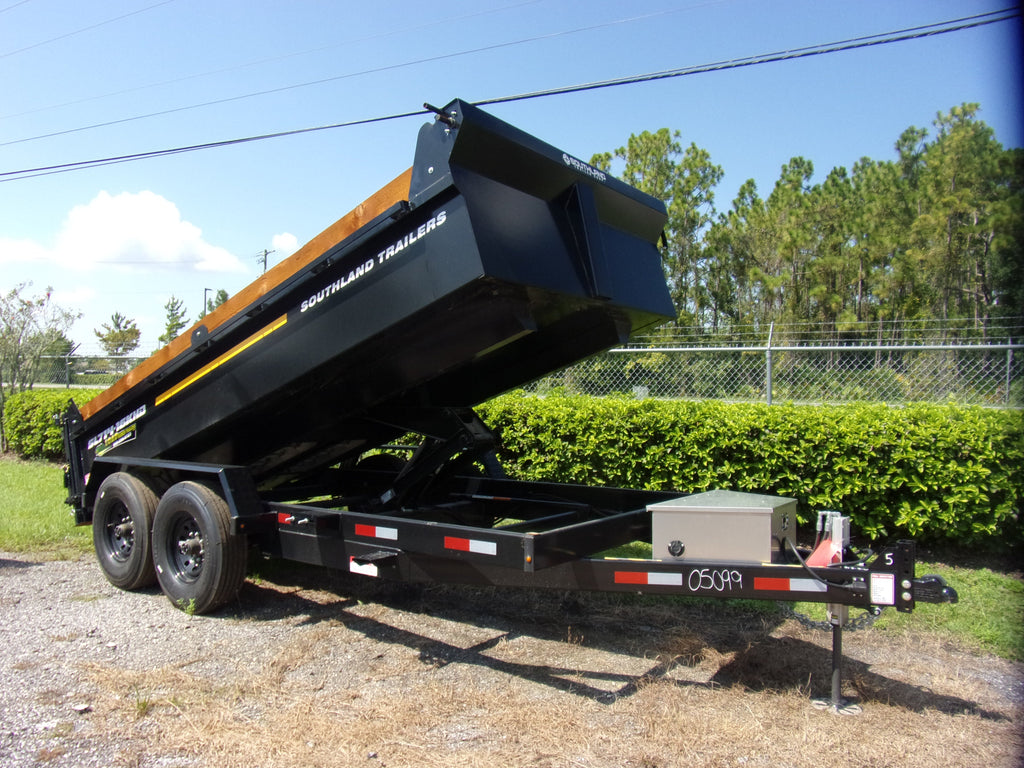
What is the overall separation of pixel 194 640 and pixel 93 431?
245 centimetres

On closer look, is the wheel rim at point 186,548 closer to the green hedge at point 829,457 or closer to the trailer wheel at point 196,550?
the trailer wheel at point 196,550

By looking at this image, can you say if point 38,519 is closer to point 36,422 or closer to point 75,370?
point 36,422

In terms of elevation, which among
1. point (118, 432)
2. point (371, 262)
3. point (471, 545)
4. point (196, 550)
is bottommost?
point (196, 550)

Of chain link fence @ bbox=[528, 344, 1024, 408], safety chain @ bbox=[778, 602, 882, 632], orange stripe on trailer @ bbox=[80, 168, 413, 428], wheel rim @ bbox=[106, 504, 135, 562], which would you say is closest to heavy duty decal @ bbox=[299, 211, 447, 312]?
orange stripe on trailer @ bbox=[80, 168, 413, 428]

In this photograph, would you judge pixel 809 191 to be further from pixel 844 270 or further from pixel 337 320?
pixel 337 320

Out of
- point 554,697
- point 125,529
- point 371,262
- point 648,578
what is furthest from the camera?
point 125,529

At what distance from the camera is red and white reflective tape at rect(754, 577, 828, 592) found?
3590 millimetres

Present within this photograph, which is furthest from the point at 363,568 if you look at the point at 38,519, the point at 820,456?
the point at 38,519

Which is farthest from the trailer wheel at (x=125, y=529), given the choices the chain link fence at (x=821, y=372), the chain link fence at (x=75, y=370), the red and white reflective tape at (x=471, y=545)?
the chain link fence at (x=75, y=370)

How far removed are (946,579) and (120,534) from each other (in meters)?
6.35

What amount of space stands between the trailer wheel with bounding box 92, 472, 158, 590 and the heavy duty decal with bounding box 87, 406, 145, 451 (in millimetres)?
286

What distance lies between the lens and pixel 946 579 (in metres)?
6.02

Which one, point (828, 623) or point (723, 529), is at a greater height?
point (723, 529)

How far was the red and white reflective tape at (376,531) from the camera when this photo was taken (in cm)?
450
